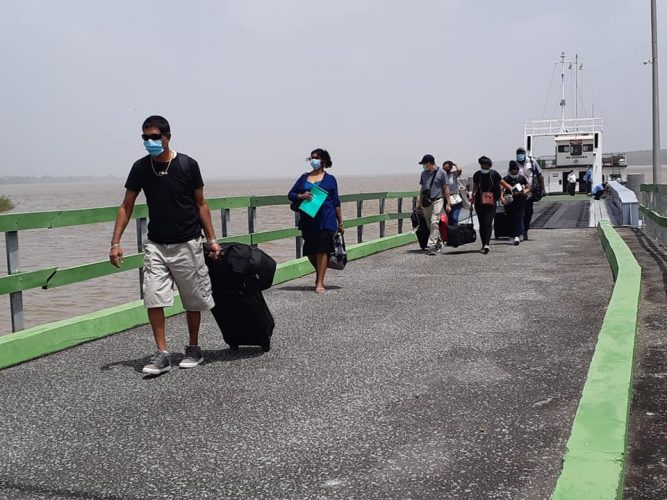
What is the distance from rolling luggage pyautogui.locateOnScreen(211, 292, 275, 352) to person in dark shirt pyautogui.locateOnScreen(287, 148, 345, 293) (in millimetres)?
3147

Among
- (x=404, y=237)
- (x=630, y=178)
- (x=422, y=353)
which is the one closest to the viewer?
(x=422, y=353)

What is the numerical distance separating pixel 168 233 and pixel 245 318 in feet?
3.03

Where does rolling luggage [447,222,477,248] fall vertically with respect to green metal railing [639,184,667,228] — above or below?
below

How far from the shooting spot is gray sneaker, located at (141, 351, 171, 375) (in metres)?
5.56

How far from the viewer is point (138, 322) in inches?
300

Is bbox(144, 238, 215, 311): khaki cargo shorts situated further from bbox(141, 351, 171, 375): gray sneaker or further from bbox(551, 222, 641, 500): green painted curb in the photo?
bbox(551, 222, 641, 500): green painted curb

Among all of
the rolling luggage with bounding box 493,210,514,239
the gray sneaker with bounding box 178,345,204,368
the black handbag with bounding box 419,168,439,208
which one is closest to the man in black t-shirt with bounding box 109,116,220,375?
the gray sneaker with bounding box 178,345,204,368

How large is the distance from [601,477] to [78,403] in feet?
10.2

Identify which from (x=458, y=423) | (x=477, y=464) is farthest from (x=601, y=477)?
(x=458, y=423)

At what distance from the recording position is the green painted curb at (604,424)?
3252 mm

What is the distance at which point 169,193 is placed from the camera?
5555 millimetres

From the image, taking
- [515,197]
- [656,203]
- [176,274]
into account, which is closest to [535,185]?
[515,197]

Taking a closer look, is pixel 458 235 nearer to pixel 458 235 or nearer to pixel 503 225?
pixel 458 235

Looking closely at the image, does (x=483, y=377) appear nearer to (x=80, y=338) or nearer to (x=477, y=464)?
(x=477, y=464)
